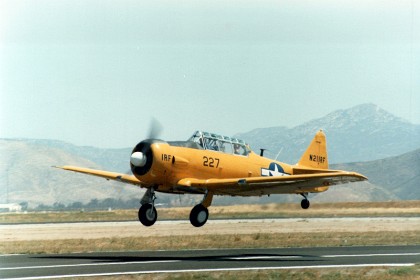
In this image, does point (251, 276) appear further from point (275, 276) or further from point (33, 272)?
point (33, 272)

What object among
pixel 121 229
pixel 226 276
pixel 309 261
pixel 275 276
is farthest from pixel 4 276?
pixel 121 229

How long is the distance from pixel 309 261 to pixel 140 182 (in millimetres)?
8428

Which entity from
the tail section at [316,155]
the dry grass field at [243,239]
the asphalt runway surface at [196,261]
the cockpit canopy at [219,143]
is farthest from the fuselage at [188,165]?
the tail section at [316,155]

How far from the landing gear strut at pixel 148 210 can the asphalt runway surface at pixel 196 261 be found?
1527mm

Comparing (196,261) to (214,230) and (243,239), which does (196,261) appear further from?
(214,230)

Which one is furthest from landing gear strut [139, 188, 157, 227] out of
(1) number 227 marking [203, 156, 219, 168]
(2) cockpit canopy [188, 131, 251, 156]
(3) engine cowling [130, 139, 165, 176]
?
(2) cockpit canopy [188, 131, 251, 156]

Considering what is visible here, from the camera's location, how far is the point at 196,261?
101 feet

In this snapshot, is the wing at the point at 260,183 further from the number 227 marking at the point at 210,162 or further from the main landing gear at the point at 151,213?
the main landing gear at the point at 151,213

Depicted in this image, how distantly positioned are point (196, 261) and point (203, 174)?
4580 millimetres

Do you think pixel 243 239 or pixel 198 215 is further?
pixel 243 239

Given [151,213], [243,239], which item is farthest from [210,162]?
[243,239]

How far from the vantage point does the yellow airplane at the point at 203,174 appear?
32250mm

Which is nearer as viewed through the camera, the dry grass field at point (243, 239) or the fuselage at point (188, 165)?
the dry grass field at point (243, 239)

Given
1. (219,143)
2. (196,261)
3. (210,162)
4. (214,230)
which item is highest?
(219,143)
